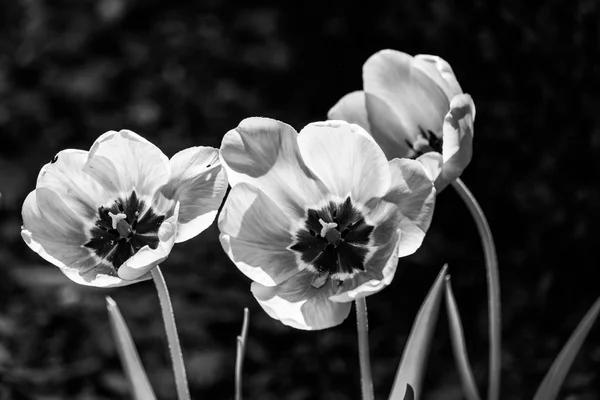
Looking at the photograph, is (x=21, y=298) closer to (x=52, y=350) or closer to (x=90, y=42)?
(x=52, y=350)

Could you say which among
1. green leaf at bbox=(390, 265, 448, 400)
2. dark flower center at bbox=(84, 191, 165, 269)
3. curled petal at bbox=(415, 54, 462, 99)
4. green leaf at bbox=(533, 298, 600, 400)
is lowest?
green leaf at bbox=(533, 298, 600, 400)

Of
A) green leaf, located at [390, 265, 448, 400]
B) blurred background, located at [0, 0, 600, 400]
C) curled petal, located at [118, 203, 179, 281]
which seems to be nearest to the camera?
curled petal, located at [118, 203, 179, 281]

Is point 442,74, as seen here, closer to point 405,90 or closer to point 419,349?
point 405,90

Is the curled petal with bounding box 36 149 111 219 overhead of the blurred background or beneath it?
overhead

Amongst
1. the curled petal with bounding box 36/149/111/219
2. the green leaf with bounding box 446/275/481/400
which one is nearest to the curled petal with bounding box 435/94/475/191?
the green leaf with bounding box 446/275/481/400

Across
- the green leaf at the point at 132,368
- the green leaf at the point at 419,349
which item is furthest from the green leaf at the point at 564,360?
the green leaf at the point at 132,368

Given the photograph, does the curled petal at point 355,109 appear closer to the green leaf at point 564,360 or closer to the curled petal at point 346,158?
the curled petal at point 346,158

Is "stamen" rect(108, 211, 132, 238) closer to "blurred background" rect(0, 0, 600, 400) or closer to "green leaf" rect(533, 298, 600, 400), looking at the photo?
"green leaf" rect(533, 298, 600, 400)

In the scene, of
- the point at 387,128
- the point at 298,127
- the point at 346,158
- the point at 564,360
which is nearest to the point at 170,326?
the point at 346,158
